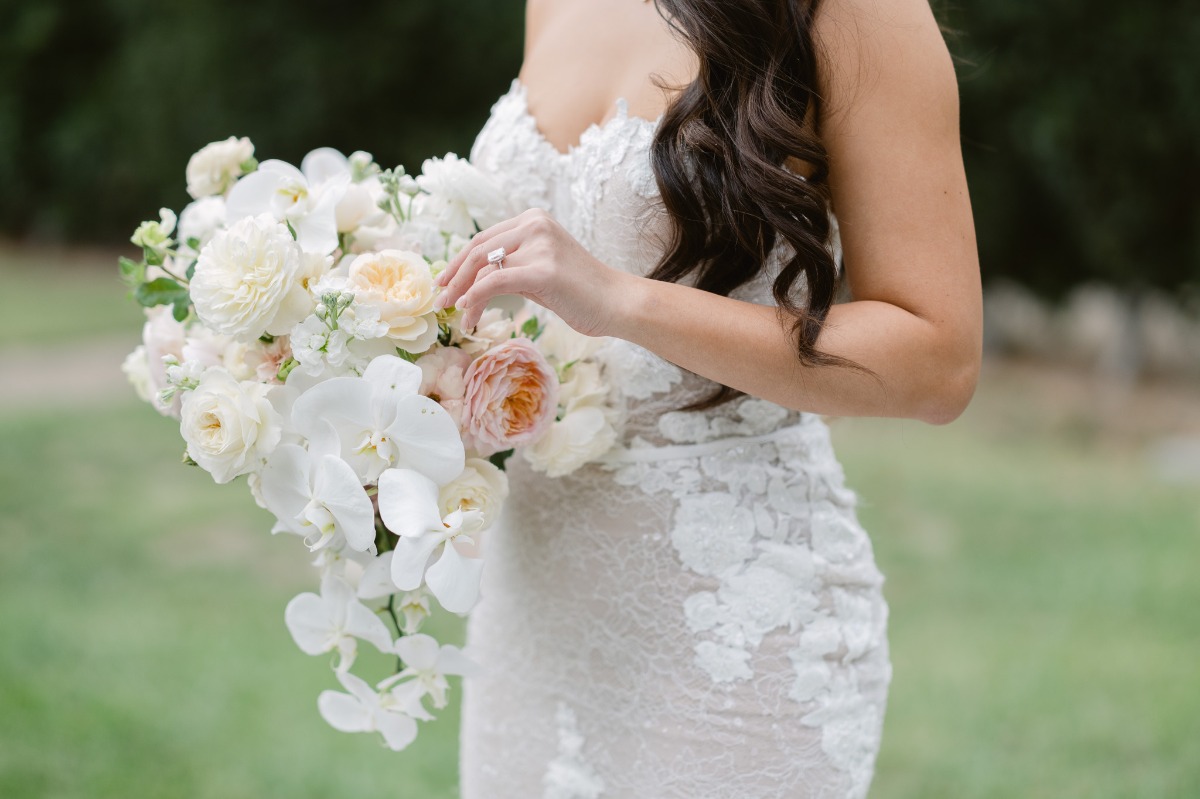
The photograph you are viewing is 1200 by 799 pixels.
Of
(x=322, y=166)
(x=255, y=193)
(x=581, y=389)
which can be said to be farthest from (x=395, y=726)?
(x=322, y=166)

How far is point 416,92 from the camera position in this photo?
1357 centimetres

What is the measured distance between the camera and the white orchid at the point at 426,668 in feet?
5.14

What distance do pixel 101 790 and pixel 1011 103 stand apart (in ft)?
29.3

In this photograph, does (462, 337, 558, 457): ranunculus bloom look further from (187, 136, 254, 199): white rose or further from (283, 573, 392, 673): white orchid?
(187, 136, 254, 199): white rose

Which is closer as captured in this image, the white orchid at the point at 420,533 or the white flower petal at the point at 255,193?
the white orchid at the point at 420,533

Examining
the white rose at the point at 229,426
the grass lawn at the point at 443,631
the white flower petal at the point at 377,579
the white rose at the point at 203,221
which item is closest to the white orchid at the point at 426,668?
the white flower petal at the point at 377,579

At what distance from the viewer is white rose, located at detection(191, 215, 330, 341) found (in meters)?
1.40

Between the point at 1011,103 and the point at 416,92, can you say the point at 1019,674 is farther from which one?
the point at 416,92

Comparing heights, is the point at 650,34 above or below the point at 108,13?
above

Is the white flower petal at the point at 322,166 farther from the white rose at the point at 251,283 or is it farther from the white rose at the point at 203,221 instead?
the white rose at the point at 251,283

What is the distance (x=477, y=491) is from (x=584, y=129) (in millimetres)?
589

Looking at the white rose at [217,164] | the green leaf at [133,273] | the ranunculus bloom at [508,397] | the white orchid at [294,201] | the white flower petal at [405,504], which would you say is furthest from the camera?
the white rose at [217,164]

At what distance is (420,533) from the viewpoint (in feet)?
4.34

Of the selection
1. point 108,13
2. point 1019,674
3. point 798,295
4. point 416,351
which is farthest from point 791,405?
point 108,13
